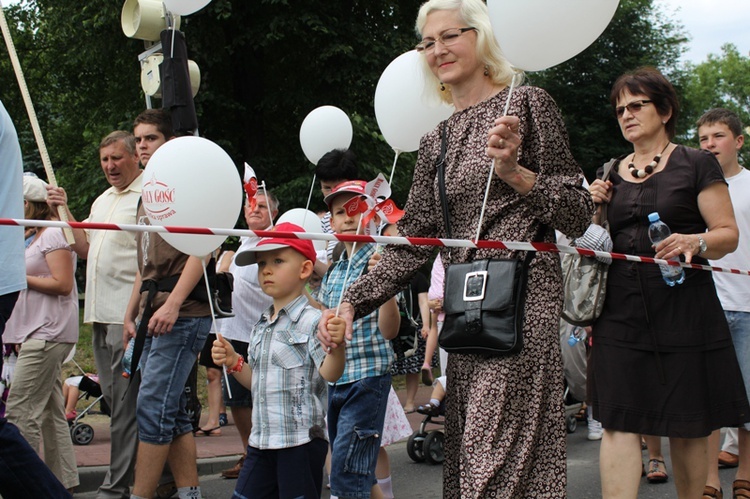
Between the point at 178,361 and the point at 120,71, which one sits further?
the point at 120,71

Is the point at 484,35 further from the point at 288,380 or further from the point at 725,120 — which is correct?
the point at 725,120

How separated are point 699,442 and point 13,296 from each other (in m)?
2.97

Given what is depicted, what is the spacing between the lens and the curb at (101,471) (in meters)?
6.50

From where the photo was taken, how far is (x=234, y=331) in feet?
22.3

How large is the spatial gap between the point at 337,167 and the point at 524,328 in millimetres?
3002

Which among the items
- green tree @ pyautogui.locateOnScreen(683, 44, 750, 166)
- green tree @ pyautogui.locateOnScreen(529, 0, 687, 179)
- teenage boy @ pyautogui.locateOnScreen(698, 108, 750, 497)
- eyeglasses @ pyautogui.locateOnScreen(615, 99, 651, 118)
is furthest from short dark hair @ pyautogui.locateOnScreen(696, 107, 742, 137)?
green tree @ pyautogui.locateOnScreen(683, 44, 750, 166)

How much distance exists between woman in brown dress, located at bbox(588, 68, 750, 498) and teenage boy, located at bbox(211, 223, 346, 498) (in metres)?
1.22

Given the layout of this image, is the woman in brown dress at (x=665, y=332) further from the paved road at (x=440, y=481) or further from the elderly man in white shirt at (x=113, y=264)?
the elderly man in white shirt at (x=113, y=264)

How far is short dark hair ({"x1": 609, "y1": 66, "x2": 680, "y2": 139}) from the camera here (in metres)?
4.18

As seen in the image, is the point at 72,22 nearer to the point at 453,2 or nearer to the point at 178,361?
the point at 178,361

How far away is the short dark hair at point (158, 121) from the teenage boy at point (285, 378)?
1.51 m

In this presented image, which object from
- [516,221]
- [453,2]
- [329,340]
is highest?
[453,2]

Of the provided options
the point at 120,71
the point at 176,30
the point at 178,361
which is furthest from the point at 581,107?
the point at 178,361

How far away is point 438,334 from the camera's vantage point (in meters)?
4.30
